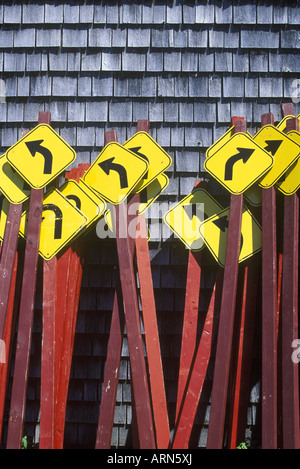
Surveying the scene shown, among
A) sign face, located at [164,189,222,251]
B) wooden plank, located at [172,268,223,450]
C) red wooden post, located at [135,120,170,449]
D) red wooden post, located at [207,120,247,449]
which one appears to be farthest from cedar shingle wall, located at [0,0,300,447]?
red wooden post, located at [207,120,247,449]

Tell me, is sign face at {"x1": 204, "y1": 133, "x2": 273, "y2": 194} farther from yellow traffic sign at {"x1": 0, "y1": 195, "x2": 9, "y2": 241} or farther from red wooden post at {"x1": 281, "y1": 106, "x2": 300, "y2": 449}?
yellow traffic sign at {"x1": 0, "y1": 195, "x2": 9, "y2": 241}

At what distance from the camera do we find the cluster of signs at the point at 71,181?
12.0ft

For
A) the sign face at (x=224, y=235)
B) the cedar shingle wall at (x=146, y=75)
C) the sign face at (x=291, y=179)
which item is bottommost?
the sign face at (x=224, y=235)

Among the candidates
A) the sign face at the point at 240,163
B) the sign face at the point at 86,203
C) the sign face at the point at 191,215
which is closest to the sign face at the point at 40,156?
the sign face at the point at 86,203

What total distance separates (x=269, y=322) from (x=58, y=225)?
5.32 feet

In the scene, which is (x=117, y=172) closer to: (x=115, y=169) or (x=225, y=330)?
(x=115, y=169)

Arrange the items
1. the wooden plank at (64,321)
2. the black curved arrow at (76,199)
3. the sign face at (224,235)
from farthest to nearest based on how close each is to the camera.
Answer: the black curved arrow at (76,199) < the sign face at (224,235) < the wooden plank at (64,321)

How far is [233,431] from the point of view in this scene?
3652 millimetres

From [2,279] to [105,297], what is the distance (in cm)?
90

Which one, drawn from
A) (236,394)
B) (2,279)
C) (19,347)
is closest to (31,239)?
(2,279)

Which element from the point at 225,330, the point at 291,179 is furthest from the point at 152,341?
the point at 291,179

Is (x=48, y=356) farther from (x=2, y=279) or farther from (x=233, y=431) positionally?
(x=233, y=431)

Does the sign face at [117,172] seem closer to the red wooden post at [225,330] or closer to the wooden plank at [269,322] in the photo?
the red wooden post at [225,330]

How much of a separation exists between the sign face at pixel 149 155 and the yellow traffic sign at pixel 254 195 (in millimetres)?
620
